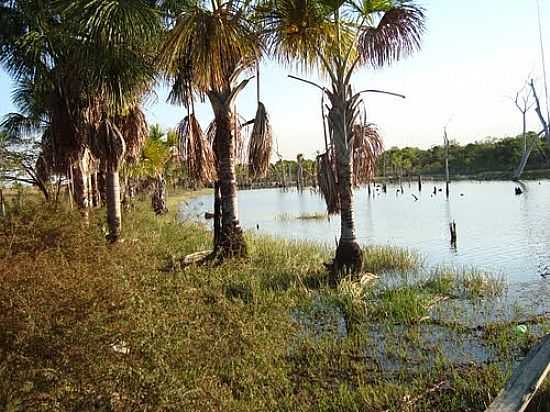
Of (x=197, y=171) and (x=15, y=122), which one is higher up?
(x=15, y=122)

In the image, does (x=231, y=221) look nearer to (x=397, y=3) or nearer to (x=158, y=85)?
(x=158, y=85)

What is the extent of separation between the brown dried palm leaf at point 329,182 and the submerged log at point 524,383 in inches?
282

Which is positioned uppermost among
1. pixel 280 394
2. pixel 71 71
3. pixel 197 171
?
pixel 71 71

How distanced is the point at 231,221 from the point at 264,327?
5.53 meters

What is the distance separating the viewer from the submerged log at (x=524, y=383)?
4.30 metres

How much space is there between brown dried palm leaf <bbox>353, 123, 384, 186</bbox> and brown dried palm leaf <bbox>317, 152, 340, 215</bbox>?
2.31ft

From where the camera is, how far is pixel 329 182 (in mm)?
12180

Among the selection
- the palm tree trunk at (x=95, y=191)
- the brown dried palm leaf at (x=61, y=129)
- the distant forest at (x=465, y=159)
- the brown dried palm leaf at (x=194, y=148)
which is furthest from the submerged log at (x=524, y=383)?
the distant forest at (x=465, y=159)

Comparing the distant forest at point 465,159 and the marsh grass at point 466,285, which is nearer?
the marsh grass at point 466,285

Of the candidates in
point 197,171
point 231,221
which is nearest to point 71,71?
point 197,171

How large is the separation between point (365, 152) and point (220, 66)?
3920mm

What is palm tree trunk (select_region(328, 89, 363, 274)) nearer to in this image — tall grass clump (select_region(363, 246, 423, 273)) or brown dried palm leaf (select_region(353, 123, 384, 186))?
brown dried palm leaf (select_region(353, 123, 384, 186))

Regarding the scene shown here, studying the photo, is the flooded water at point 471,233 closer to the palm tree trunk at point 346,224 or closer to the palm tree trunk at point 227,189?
the palm tree trunk at point 227,189

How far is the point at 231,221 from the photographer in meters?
13.1
